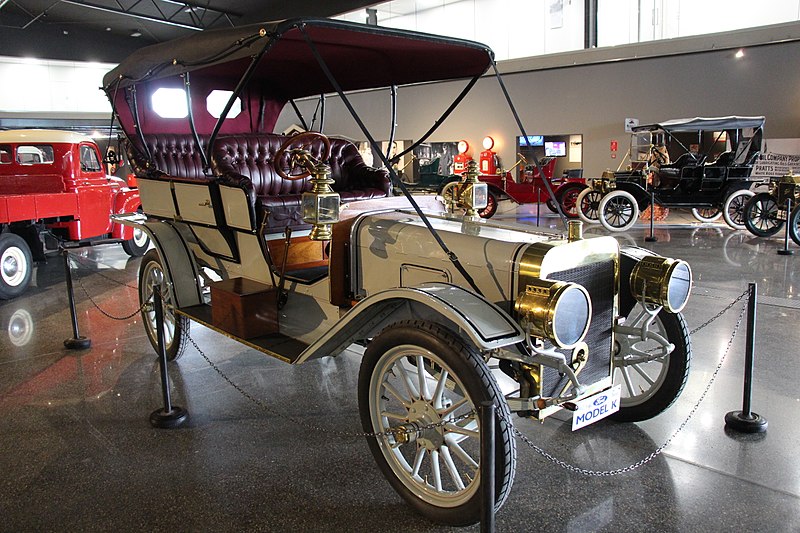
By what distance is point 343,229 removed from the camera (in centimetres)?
313

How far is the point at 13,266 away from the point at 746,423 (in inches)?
276

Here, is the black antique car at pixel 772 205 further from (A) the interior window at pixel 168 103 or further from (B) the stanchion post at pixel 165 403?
(B) the stanchion post at pixel 165 403

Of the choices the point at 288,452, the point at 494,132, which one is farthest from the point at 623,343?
the point at 494,132

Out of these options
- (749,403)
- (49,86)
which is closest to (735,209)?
(749,403)

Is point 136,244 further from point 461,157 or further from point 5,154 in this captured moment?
point 461,157

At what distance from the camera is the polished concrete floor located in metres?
2.42

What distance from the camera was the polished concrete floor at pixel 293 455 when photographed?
2424 millimetres

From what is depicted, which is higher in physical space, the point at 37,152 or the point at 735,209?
the point at 37,152

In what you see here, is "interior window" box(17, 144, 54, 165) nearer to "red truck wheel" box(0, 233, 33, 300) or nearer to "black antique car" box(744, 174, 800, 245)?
"red truck wheel" box(0, 233, 33, 300)

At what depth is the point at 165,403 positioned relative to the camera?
334 cm

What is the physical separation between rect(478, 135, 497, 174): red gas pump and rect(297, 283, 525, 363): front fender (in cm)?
1309

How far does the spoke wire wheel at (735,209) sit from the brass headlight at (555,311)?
9.25 metres

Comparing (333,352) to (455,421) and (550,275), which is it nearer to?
(455,421)

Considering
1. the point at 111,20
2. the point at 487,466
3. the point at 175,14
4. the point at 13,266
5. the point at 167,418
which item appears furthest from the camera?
the point at 111,20
